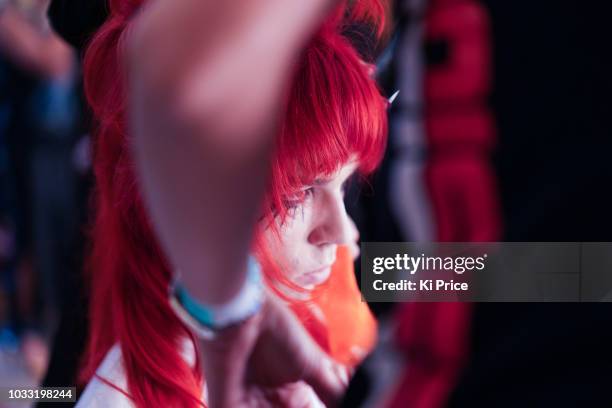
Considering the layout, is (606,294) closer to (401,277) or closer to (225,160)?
(401,277)

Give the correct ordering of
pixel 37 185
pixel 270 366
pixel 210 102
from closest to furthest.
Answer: pixel 210 102
pixel 270 366
pixel 37 185

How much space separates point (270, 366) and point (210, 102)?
13.6 inches

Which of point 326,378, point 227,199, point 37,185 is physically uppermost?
point 227,199

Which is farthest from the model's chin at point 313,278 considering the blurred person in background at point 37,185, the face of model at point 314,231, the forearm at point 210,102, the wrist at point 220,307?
the blurred person in background at point 37,185

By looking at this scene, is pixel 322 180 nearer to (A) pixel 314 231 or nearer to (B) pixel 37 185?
(A) pixel 314 231

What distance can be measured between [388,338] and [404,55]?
0.23 metres

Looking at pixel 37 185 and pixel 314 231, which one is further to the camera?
pixel 37 185

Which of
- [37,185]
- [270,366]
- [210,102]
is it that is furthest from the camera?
[37,185]

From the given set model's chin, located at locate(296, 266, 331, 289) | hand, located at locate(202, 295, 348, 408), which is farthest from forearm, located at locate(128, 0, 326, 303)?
model's chin, located at locate(296, 266, 331, 289)

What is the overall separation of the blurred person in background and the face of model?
664mm

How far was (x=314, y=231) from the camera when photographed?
70 centimetres

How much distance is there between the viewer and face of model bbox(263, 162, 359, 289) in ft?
2.24

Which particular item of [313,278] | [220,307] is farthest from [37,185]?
[220,307]

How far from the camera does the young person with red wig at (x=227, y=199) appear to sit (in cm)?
40
